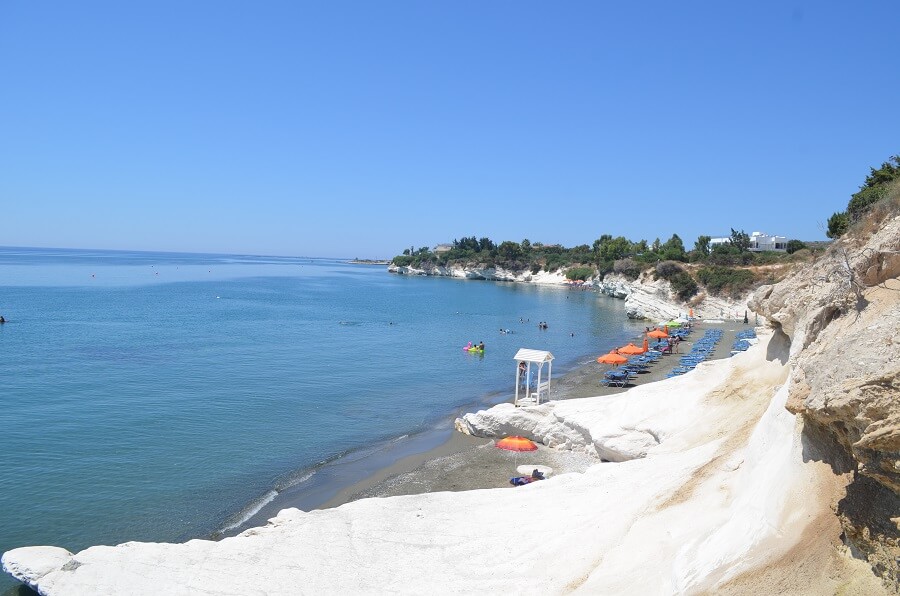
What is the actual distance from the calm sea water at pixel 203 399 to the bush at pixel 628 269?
90.4 ft

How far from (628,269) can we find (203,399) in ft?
264

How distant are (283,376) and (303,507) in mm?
18728

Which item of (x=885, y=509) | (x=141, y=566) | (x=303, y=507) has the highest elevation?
(x=885, y=509)

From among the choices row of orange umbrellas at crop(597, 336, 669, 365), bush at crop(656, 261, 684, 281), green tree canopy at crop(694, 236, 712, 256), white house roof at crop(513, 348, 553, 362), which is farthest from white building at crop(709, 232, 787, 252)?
white house roof at crop(513, 348, 553, 362)

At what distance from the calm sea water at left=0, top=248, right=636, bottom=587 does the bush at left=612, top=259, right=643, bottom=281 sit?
90.4 feet

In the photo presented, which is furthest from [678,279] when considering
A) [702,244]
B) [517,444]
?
[517,444]

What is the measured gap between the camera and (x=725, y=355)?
44469mm

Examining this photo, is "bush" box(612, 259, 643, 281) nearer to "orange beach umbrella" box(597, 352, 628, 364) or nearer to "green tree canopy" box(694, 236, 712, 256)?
"green tree canopy" box(694, 236, 712, 256)

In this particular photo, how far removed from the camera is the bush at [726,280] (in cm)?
7250

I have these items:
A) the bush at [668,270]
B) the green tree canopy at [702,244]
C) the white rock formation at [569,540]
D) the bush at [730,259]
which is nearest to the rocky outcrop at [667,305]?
the bush at [668,270]

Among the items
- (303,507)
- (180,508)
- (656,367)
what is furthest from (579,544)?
(656,367)

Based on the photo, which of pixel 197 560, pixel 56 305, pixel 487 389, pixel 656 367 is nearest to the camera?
pixel 197 560

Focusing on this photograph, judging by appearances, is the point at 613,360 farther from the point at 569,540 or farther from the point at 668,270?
the point at 668,270

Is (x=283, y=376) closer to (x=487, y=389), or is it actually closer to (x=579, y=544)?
(x=487, y=389)
